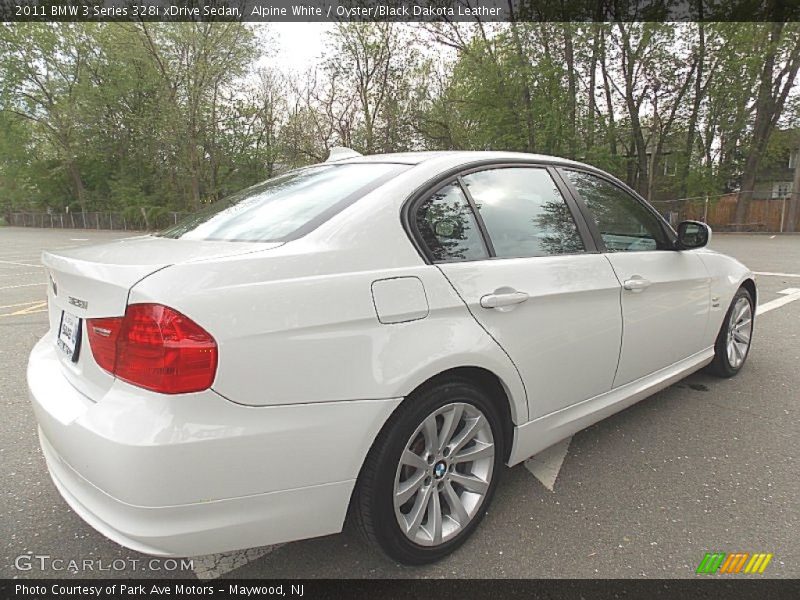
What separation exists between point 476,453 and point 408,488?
0.35 m

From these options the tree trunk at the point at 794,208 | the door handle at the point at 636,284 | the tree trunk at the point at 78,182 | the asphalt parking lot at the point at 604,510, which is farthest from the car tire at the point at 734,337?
the tree trunk at the point at 78,182

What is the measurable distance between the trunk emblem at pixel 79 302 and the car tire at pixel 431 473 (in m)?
1.09

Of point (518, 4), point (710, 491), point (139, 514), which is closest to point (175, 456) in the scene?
point (139, 514)

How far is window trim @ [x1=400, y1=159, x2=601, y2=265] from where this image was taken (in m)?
1.94

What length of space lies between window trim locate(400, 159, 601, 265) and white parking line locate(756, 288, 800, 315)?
479 cm

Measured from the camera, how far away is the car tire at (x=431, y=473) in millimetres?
1765

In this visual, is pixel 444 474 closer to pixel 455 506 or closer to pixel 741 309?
pixel 455 506

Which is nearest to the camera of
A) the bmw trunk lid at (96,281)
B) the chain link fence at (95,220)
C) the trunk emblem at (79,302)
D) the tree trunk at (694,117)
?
the bmw trunk lid at (96,281)

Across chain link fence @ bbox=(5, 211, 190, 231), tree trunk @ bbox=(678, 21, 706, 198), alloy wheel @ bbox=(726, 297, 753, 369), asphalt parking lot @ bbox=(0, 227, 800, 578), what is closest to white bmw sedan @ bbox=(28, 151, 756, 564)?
asphalt parking lot @ bbox=(0, 227, 800, 578)

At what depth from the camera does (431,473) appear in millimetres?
1945

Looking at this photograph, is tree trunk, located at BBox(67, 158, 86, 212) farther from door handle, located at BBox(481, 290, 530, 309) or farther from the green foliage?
door handle, located at BBox(481, 290, 530, 309)

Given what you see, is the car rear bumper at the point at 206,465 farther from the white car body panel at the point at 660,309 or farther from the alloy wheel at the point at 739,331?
the alloy wheel at the point at 739,331

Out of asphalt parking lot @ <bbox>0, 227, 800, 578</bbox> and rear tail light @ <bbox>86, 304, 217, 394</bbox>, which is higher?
rear tail light @ <bbox>86, 304, 217, 394</bbox>

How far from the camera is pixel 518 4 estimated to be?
22.4 m
